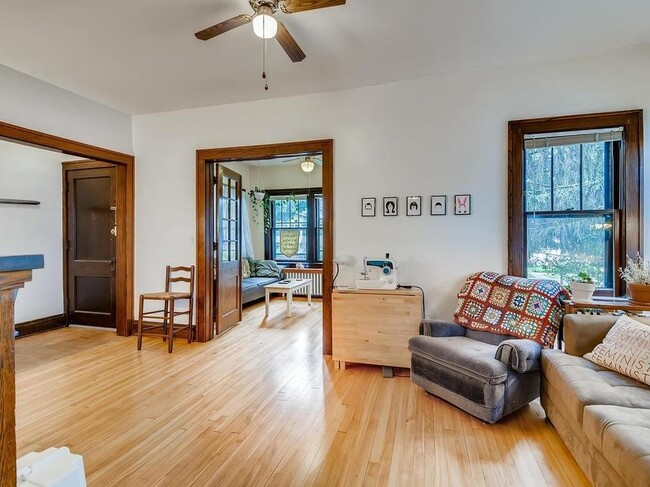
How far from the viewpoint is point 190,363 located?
334 cm

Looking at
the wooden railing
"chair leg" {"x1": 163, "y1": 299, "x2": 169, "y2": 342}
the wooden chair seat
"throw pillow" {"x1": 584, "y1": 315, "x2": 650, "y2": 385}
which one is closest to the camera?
the wooden railing

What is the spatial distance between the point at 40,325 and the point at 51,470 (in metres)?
4.30

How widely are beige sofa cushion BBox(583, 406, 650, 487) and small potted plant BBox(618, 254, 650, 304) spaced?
4.06 ft

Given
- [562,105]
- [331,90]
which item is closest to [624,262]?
[562,105]

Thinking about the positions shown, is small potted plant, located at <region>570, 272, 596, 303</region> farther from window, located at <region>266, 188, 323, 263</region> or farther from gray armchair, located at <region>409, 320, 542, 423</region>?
window, located at <region>266, 188, 323, 263</region>

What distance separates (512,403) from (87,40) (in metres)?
4.04

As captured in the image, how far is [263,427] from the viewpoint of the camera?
2213mm

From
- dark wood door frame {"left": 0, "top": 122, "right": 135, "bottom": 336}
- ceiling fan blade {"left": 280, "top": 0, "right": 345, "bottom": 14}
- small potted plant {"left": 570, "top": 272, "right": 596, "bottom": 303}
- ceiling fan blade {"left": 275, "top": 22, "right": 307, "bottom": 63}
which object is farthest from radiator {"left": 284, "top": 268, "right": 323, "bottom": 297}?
ceiling fan blade {"left": 280, "top": 0, "right": 345, "bottom": 14}

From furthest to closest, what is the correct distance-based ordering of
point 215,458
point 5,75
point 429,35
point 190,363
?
point 190,363, point 5,75, point 429,35, point 215,458

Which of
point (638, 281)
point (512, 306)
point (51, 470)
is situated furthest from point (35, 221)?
point (638, 281)

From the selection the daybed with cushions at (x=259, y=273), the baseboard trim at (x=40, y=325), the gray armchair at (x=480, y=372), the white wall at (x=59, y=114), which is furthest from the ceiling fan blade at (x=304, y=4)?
the baseboard trim at (x=40, y=325)

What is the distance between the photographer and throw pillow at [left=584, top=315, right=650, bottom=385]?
1.82 metres

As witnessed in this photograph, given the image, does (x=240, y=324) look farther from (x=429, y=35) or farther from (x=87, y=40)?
(x=429, y=35)

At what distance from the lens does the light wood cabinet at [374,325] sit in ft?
9.84
